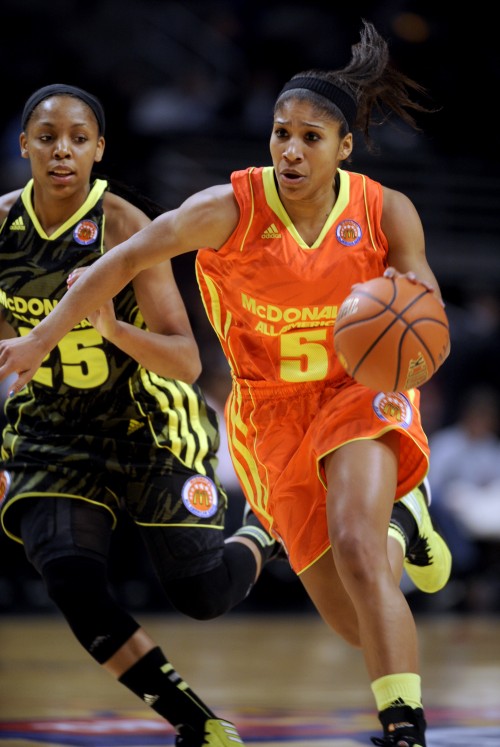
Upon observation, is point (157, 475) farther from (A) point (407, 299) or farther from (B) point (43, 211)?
(A) point (407, 299)

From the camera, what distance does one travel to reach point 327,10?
484 inches

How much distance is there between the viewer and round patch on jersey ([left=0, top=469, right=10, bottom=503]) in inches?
157

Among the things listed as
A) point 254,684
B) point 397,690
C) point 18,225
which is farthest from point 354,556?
point 254,684

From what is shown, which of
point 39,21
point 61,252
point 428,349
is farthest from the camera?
point 39,21

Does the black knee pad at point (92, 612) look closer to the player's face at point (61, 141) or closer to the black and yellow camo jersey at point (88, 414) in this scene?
the black and yellow camo jersey at point (88, 414)

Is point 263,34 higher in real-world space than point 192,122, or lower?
higher

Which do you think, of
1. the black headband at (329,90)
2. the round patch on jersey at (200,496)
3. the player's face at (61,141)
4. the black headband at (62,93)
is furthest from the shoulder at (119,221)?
the round patch on jersey at (200,496)

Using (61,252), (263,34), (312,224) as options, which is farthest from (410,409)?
(263,34)

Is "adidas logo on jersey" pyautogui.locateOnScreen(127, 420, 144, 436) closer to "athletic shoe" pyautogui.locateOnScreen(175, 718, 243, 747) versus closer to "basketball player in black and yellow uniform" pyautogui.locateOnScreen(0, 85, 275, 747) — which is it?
"basketball player in black and yellow uniform" pyautogui.locateOnScreen(0, 85, 275, 747)

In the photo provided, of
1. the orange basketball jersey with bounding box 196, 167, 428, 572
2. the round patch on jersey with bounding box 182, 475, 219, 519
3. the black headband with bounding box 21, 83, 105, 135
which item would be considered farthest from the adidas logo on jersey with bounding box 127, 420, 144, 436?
the black headband with bounding box 21, 83, 105, 135

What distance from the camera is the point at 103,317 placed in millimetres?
3508

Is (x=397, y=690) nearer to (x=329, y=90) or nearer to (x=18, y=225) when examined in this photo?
(x=329, y=90)

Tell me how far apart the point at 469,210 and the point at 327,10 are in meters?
2.70

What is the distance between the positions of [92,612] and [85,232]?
1235 millimetres
